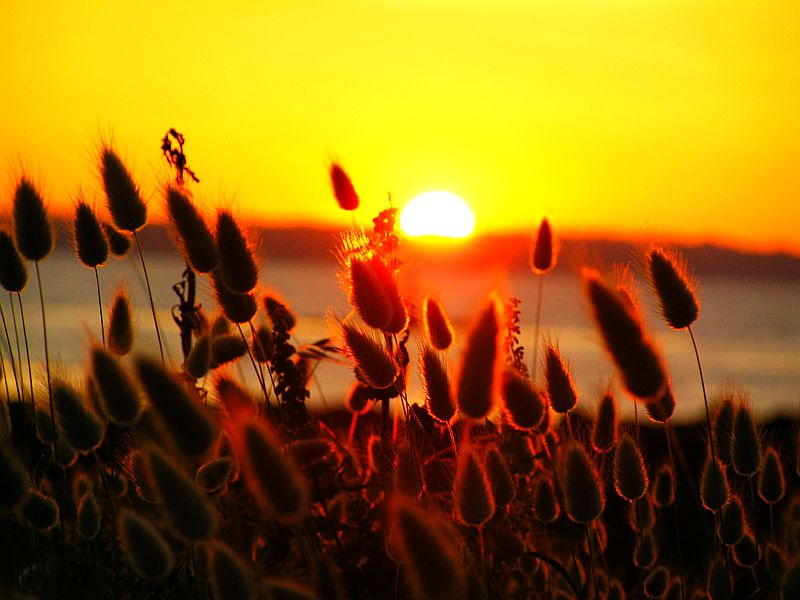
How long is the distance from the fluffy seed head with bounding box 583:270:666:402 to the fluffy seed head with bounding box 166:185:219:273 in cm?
111

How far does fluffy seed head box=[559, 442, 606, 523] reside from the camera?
238cm

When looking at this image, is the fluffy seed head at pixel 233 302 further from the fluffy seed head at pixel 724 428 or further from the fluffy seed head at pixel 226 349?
the fluffy seed head at pixel 724 428

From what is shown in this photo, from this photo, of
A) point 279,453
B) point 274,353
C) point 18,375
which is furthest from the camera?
point 18,375

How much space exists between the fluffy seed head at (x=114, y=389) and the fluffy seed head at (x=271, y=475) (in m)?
0.42

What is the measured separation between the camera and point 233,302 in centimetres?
288

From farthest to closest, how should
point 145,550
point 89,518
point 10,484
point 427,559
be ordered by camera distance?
point 89,518 → point 10,484 → point 145,550 → point 427,559

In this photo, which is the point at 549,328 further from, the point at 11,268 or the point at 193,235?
the point at 11,268

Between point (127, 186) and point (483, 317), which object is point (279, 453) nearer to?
point (483, 317)

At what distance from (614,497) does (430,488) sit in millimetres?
3245

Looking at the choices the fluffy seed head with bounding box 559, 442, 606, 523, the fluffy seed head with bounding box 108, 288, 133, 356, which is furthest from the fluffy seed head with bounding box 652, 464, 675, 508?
the fluffy seed head with bounding box 108, 288, 133, 356

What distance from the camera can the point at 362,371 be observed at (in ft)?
8.39

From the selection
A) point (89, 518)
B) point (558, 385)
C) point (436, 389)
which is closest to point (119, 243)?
point (89, 518)

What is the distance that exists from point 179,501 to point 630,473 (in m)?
1.22

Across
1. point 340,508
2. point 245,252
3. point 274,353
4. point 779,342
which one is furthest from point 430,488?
point 779,342
